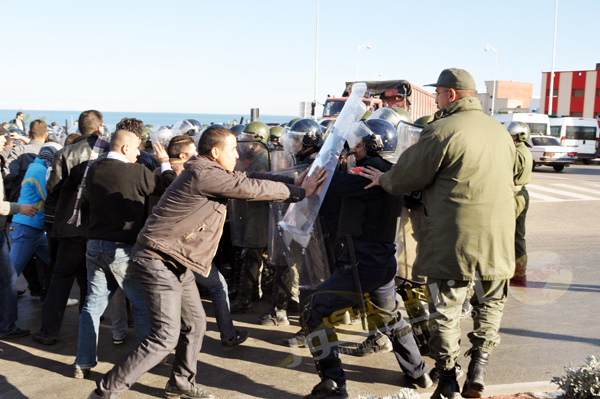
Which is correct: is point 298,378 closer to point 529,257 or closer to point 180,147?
point 180,147

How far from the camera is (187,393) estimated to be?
3.84 meters

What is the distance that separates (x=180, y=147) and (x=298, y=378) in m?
2.26

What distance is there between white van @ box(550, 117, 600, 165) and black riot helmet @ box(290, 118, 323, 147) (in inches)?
978

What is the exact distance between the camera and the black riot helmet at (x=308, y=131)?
4887 mm

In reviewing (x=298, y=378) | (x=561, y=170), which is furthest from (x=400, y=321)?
(x=561, y=170)

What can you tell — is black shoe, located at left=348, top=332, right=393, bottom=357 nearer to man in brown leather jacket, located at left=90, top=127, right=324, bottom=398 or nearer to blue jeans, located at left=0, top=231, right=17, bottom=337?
man in brown leather jacket, located at left=90, top=127, right=324, bottom=398

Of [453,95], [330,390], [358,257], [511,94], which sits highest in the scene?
[511,94]

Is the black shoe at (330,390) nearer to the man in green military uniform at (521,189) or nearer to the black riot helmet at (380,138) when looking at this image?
the black riot helmet at (380,138)

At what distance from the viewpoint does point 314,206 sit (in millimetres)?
3867

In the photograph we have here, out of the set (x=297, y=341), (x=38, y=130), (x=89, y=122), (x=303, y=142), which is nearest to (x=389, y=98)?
(x=38, y=130)

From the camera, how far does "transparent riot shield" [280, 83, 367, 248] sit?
385cm

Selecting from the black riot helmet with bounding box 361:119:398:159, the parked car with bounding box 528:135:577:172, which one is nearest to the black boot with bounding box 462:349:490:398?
the black riot helmet with bounding box 361:119:398:159

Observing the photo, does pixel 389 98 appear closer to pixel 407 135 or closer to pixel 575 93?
pixel 407 135

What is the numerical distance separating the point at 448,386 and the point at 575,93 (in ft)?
172
